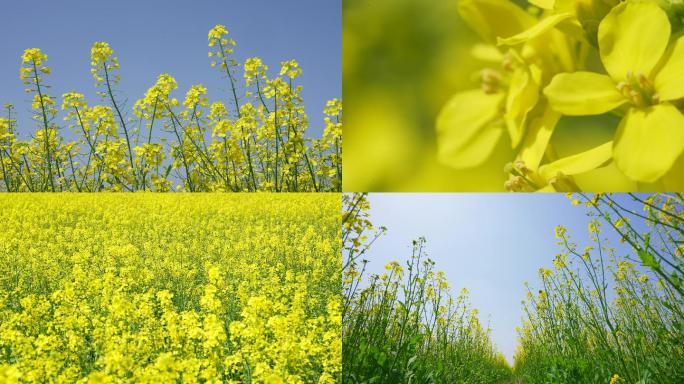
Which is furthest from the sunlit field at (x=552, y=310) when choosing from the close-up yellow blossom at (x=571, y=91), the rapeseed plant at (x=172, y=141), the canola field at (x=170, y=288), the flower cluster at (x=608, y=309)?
the rapeseed plant at (x=172, y=141)

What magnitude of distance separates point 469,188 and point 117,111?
2.33 m

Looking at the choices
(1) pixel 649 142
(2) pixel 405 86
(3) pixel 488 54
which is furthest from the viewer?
(2) pixel 405 86

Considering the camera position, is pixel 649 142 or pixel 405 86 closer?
pixel 649 142

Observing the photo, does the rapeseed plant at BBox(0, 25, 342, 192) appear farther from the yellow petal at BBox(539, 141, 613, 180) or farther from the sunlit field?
the yellow petal at BBox(539, 141, 613, 180)

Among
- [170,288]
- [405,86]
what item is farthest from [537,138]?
[170,288]

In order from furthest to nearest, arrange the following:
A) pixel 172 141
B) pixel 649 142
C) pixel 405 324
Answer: pixel 172 141, pixel 405 324, pixel 649 142

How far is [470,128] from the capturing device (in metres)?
0.41

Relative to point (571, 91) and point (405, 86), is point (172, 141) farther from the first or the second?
point (571, 91)

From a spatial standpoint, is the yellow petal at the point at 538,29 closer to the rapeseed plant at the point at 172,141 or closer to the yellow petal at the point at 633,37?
the yellow petal at the point at 633,37

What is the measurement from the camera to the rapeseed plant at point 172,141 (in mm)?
2672

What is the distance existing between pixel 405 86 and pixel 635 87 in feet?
1.90

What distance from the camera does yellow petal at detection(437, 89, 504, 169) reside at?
1.31 feet

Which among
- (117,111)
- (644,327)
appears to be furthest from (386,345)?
(117,111)

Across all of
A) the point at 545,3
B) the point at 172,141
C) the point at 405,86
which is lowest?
the point at 545,3
